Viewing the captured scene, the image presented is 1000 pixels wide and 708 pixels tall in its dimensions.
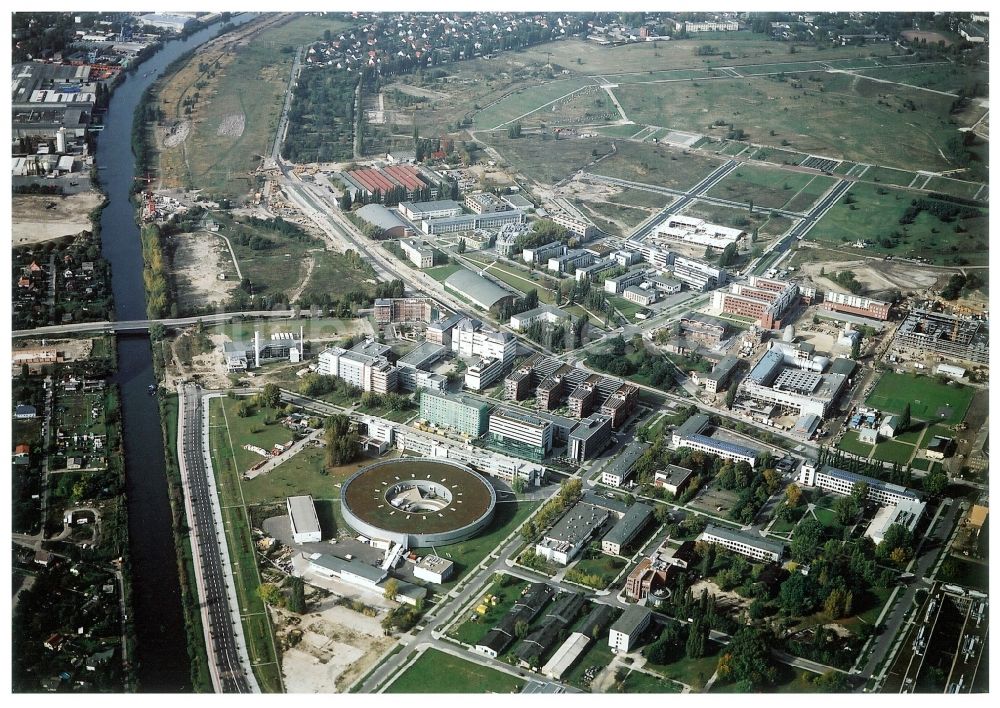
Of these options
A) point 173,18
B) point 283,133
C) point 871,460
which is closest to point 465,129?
point 283,133

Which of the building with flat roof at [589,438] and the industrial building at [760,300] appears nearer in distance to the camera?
the building with flat roof at [589,438]

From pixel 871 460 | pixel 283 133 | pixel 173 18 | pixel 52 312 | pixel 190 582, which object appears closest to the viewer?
pixel 190 582

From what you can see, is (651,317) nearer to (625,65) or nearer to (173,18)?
(625,65)

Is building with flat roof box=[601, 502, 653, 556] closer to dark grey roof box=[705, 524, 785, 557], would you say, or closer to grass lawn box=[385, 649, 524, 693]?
dark grey roof box=[705, 524, 785, 557]

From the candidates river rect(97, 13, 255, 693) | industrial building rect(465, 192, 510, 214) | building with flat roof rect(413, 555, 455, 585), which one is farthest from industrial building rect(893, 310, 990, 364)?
river rect(97, 13, 255, 693)

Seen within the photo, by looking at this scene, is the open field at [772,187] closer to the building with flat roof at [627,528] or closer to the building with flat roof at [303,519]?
the building with flat roof at [627,528]

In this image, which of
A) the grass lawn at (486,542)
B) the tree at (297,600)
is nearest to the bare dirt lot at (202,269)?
the grass lawn at (486,542)

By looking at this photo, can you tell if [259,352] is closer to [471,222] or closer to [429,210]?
[471,222]
